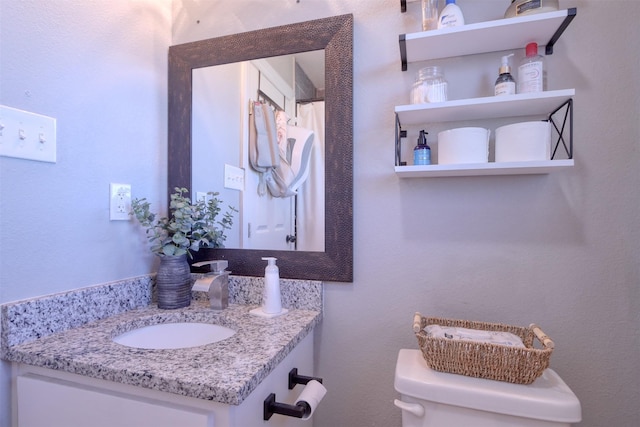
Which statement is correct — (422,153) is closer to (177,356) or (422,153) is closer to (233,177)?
(233,177)


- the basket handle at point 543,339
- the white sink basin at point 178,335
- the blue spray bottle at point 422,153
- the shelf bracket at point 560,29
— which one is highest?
the shelf bracket at point 560,29

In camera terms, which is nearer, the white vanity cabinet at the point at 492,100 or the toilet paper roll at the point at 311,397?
the toilet paper roll at the point at 311,397

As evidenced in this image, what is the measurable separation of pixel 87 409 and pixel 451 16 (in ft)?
4.38

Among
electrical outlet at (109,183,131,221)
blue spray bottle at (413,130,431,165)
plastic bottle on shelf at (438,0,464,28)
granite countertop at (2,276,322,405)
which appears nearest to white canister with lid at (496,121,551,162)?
blue spray bottle at (413,130,431,165)

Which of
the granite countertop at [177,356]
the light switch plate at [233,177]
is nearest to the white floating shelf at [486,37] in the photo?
the light switch plate at [233,177]

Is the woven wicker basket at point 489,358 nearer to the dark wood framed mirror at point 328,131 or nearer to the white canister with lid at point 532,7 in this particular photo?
the dark wood framed mirror at point 328,131

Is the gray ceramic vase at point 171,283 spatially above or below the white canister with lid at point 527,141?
below

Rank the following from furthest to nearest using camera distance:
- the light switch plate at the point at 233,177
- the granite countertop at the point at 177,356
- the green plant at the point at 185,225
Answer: the light switch plate at the point at 233,177 → the green plant at the point at 185,225 → the granite countertop at the point at 177,356

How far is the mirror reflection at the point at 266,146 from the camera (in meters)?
1.07

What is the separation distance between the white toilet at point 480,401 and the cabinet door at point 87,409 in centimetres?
49

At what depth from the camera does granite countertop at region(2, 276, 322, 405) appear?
1.93 feet

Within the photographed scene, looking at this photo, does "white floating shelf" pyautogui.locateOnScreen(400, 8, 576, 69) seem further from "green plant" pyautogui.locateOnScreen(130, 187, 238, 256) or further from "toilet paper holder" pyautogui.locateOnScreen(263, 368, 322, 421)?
"toilet paper holder" pyautogui.locateOnScreen(263, 368, 322, 421)

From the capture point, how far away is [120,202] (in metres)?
1.01

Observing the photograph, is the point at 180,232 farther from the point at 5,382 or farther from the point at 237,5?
the point at 237,5
